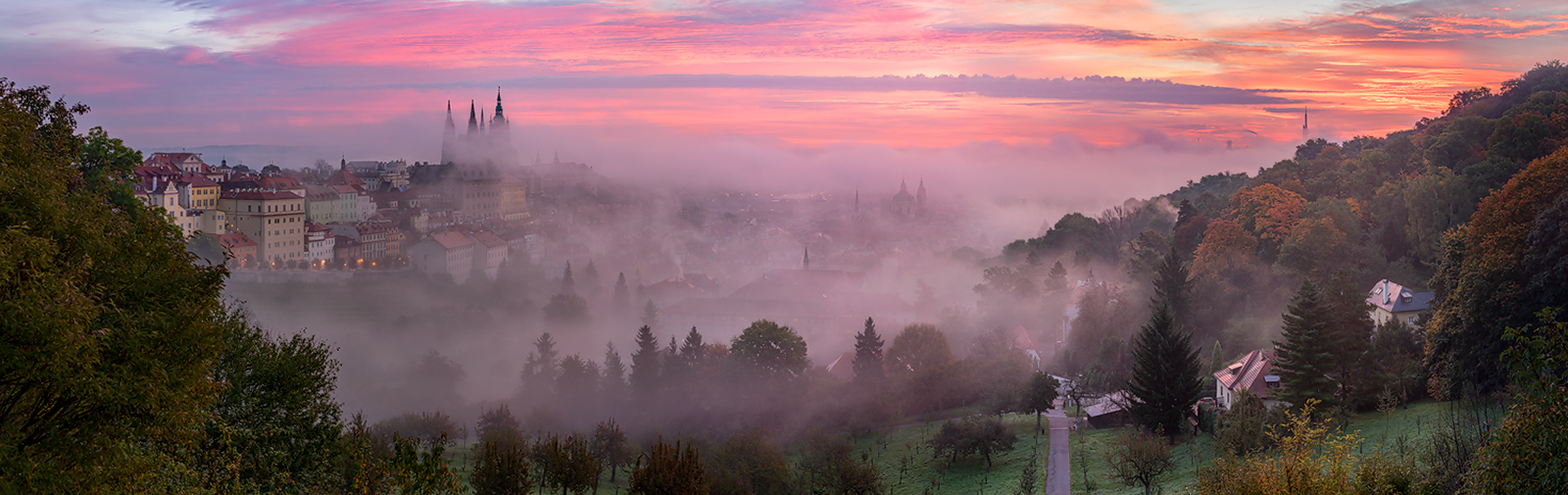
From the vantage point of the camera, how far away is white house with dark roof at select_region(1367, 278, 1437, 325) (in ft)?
144

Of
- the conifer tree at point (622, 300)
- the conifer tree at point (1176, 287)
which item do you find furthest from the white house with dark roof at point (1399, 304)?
the conifer tree at point (622, 300)

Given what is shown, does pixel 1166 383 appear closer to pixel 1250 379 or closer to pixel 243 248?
pixel 1250 379

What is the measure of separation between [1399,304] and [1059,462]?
2103 centimetres

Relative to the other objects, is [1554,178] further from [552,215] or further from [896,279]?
[552,215]

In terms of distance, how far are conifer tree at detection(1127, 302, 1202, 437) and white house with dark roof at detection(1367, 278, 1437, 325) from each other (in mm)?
13779

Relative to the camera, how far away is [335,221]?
122 metres

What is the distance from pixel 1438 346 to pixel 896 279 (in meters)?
117

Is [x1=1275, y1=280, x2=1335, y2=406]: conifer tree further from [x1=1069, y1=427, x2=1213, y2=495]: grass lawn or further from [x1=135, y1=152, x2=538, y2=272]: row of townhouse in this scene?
[x1=135, y1=152, x2=538, y2=272]: row of townhouse

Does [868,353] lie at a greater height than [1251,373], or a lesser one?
lesser

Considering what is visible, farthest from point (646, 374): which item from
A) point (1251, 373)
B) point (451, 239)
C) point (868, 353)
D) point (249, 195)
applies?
point (451, 239)

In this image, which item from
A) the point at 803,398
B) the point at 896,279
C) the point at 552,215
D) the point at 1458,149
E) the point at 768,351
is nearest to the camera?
the point at 1458,149

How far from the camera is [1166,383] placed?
119 ft

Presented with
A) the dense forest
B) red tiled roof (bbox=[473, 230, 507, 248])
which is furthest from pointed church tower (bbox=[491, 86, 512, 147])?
the dense forest

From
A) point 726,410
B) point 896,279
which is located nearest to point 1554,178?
point 726,410
